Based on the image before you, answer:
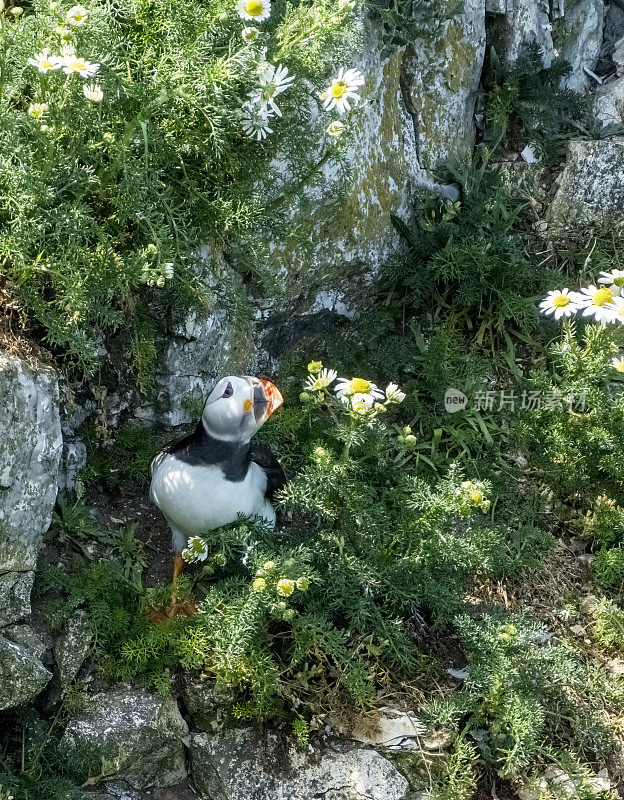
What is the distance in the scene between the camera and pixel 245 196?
3816 mm

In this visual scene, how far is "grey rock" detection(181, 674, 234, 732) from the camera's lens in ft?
11.1

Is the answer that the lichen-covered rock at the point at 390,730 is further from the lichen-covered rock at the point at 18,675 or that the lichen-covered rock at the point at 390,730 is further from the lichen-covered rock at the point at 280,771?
the lichen-covered rock at the point at 18,675

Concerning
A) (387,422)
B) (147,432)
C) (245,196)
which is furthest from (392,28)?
(147,432)

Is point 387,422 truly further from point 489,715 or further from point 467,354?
point 489,715

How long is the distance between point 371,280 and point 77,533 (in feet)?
7.17

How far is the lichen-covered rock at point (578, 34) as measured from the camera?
5.71 meters

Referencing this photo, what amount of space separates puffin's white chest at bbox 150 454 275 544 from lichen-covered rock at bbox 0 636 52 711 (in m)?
0.75

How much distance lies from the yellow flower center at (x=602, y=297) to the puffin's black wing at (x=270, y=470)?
1.56 meters

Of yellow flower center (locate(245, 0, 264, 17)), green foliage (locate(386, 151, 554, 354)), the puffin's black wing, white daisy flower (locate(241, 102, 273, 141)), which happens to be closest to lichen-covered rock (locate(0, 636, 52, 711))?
the puffin's black wing

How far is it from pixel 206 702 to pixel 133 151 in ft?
7.14

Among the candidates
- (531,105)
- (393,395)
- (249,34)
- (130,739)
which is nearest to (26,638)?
(130,739)

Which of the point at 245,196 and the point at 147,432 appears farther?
the point at 147,432

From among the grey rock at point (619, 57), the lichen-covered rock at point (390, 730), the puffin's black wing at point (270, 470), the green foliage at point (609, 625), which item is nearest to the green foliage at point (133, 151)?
the puffin's black wing at point (270, 470)

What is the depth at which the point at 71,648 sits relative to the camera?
3.36m
